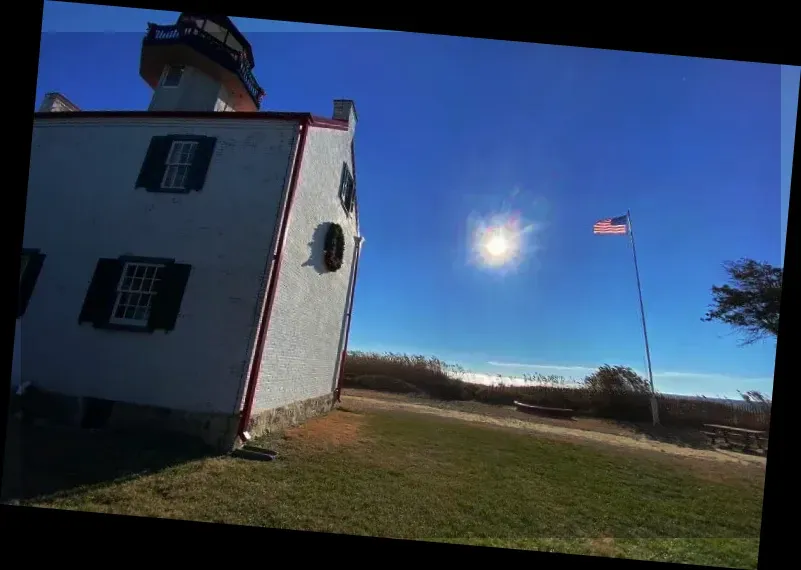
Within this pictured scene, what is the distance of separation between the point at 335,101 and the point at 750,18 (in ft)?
36.8

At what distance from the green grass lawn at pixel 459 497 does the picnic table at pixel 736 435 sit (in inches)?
167

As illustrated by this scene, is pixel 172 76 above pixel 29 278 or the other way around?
above

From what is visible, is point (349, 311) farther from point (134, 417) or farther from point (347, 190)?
point (134, 417)

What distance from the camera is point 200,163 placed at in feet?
27.5

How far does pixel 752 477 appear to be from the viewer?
9695 mm

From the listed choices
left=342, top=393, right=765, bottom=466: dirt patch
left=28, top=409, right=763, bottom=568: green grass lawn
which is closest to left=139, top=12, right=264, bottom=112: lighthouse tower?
left=28, top=409, right=763, bottom=568: green grass lawn

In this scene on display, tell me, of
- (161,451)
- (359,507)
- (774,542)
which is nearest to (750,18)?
(774,542)

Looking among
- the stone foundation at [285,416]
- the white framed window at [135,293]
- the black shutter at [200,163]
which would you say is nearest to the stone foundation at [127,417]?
the stone foundation at [285,416]

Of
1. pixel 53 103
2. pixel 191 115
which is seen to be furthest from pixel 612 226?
pixel 53 103

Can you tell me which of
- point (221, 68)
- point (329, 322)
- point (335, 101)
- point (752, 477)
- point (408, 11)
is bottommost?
point (752, 477)

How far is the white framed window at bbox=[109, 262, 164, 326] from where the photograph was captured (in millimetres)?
7672

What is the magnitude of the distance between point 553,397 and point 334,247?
11.6 metres

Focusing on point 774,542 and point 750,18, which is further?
point 774,542

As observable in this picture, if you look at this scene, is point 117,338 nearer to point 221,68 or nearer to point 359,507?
point 359,507
